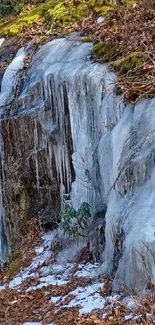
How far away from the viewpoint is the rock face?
5.83m

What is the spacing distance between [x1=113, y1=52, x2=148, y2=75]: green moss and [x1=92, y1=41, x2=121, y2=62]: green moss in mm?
575

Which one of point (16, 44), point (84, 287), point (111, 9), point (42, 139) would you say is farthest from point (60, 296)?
point (16, 44)

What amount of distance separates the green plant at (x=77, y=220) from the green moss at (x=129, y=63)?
2.13 meters

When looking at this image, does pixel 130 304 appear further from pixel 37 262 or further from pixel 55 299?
pixel 37 262

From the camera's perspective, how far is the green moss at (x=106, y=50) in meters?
9.17

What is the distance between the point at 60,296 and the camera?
21.1 ft

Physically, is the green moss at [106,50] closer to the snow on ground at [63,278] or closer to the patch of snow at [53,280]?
the snow on ground at [63,278]

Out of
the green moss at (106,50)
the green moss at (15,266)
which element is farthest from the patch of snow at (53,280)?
the green moss at (106,50)

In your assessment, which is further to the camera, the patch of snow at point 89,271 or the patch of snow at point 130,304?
the patch of snow at point 89,271

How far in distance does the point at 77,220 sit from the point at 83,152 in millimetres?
1459

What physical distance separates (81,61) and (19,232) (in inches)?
140

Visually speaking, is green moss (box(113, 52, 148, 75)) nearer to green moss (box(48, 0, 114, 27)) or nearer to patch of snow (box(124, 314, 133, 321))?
green moss (box(48, 0, 114, 27))

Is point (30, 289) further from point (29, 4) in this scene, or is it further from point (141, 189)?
point (29, 4)

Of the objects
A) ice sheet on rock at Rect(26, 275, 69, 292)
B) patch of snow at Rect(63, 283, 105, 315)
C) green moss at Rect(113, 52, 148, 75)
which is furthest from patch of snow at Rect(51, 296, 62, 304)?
green moss at Rect(113, 52, 148, 75)
